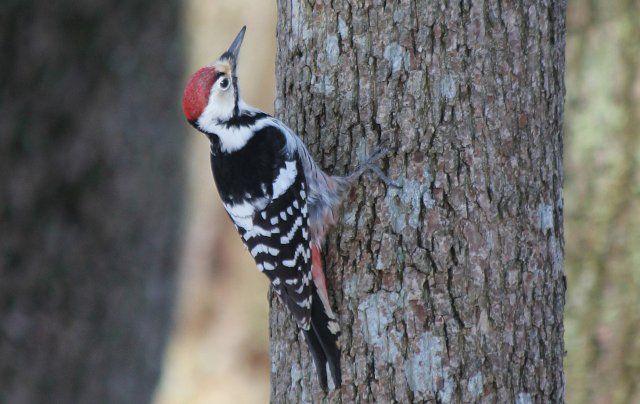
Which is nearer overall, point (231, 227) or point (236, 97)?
point (236, 97)

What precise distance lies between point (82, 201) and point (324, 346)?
3.93m

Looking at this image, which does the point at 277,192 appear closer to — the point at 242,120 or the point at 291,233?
the point at 291,233

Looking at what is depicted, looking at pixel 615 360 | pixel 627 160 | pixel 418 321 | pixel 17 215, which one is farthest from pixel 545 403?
pixel 17 215

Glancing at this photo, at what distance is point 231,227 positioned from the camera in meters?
8.55

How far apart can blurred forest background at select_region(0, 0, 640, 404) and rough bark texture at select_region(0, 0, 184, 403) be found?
0.03 m

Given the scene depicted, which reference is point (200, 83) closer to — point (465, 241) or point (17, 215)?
point (465, 241)

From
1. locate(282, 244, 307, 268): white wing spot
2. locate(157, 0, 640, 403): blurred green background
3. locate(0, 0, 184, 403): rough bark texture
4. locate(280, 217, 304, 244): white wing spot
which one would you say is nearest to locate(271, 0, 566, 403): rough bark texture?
locate(282, 244, 307, 268): white wing spot

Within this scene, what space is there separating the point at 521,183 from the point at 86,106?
4.38 metres

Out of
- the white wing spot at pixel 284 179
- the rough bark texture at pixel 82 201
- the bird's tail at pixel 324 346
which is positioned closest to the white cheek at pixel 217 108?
the white wing spot at pixel 284 179

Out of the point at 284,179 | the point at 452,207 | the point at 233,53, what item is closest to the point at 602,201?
the point at 452,207

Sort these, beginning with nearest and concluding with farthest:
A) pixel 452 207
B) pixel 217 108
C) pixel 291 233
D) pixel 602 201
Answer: pixel 452 207 → pixel 291 233 → pixel 217 108 → pixel 602 201

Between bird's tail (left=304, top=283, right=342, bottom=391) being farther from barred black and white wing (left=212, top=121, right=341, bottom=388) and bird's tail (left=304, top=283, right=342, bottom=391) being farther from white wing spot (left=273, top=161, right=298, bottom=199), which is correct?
white wing spot (left=273, top=161, right=298, bottom=199)

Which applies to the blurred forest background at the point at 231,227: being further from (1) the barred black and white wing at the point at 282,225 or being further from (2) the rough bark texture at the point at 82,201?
(1) the barred black and white wing at the point at 282,225

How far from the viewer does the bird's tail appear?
3.04 meters
